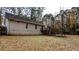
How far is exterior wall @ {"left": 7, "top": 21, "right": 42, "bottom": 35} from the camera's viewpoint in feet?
6.10

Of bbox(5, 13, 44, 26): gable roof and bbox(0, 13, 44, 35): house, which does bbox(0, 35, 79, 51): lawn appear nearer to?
bbox(0, 13, 44, 35): house

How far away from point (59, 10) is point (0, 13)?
2.79ft

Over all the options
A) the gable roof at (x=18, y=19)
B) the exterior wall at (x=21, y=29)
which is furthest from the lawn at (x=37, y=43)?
the gable roof at (x=18, y=19)

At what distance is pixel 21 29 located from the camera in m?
1.87

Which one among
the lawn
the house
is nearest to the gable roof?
the house

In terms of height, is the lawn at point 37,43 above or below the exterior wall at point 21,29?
below

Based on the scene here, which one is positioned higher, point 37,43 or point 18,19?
point 18,19

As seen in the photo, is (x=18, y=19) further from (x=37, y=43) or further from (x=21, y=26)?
(x=37, y=43)

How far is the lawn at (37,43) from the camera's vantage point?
6.03ft

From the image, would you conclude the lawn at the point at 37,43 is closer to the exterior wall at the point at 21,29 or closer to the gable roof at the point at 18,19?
A: the exterior wall at the point at 21,29

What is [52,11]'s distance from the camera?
6.17ft

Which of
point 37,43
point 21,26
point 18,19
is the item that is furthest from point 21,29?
point 37,43

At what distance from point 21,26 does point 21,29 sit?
0.04 m
